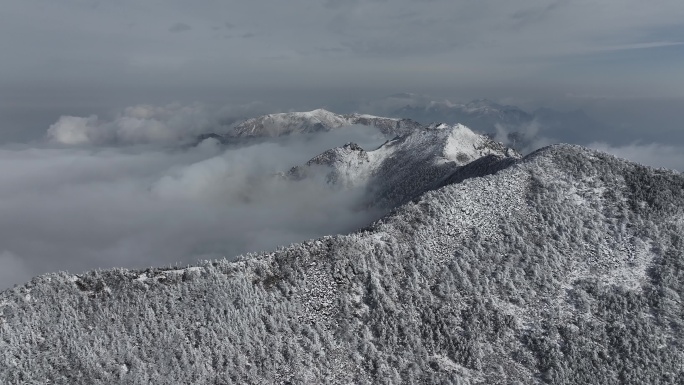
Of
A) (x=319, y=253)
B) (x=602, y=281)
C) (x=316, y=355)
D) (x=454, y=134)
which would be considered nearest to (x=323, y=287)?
(x=319, y=253)

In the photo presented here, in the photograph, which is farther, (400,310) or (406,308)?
(406,308)

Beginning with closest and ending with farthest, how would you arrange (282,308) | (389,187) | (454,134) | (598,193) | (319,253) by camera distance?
(282,308), (319,253), (598,193), (389,187), (454,134)

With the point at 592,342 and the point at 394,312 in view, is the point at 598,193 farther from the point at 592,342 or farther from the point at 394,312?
the point at 394,312

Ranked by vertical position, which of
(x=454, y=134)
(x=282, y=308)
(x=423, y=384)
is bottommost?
(x=423, y=384)
